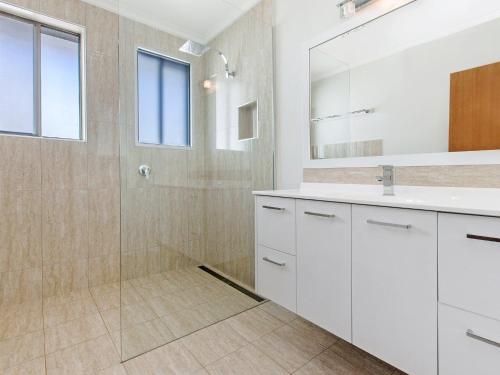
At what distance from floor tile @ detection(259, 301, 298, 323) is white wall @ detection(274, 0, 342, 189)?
35.3 inches

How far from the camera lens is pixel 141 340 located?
1506 millimetres

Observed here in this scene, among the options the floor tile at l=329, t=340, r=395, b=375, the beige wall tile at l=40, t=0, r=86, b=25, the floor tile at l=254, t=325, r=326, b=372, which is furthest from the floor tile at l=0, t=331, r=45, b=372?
the beige wall tile at l=40, t=0, r=86, b=25

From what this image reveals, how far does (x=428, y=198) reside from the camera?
126 centimetres

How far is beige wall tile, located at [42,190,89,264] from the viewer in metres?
2.09

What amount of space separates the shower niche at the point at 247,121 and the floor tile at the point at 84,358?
1.68 metres

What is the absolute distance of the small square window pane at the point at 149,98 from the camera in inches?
72.1

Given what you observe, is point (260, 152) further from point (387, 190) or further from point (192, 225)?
point (387, 190)

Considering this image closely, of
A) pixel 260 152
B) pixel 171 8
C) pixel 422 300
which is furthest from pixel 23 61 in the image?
pixel 422 300

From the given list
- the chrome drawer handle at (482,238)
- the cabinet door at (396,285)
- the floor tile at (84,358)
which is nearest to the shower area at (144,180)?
the floor tile at (84,358)

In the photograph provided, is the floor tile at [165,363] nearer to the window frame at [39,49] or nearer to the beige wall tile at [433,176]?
the beige wall tile at [433,176]

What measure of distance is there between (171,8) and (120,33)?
570mm

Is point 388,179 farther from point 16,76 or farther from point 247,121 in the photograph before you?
point 16,76

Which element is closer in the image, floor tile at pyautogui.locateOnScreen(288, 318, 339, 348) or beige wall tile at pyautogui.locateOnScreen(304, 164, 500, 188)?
beige wall tile at pyautogui.locateOnScreen(304, 164, 500, 188)

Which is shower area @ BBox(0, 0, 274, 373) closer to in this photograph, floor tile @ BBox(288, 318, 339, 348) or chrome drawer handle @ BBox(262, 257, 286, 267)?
floor tile @ BBox(288, 318, 339, 348)
